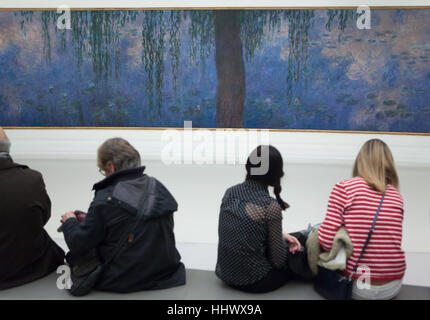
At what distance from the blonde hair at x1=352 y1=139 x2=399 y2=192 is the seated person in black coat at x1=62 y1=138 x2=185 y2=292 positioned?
5.78 ft

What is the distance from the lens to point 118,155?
382 centimetres

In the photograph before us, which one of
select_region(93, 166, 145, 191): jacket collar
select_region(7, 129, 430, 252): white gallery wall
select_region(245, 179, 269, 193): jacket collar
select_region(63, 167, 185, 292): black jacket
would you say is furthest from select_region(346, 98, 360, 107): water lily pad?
select_region(93, 166, 145, 191): jacket collar

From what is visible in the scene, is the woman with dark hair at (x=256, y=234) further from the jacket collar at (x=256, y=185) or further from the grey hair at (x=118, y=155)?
the grey hair at (x=118, y=155)

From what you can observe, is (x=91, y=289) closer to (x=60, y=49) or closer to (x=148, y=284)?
(x=148, y=284)

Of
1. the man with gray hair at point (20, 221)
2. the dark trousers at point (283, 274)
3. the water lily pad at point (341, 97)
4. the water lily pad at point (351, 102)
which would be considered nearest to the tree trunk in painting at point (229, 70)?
the water lily pad at point (341, 97)

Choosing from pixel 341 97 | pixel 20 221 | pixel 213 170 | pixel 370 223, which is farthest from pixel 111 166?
pixel 341 97

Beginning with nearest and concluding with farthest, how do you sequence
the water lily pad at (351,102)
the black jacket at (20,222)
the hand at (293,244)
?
1. the black jacket at (20,222)
2. the hand at (293,244)
3. the water lily pad at (351,102)

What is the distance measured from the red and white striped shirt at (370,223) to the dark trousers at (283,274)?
1.69 ft

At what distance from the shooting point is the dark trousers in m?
3.85

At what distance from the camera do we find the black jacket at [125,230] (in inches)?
142

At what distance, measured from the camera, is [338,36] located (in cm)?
829

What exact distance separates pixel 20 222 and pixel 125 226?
1.05 metres

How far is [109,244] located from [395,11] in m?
7.33

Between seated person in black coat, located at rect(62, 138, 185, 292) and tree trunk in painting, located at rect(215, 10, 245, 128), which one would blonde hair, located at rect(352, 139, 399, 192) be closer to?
seated person in black coat, located at rect(62, 138, 185, 292)
